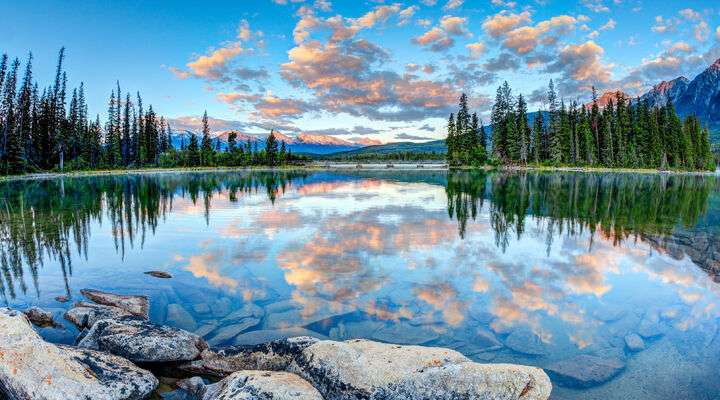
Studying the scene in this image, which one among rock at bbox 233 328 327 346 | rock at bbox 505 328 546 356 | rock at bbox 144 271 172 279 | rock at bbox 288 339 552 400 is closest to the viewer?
rock at bbox 288 339 552 400

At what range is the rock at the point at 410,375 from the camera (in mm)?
5941

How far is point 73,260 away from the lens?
1484 cm

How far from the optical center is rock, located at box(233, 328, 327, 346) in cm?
857

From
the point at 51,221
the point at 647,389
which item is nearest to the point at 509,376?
the point at 647,389

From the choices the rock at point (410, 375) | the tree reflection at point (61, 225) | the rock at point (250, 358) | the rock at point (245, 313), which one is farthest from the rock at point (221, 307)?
the tree reflection at point (61, 225)

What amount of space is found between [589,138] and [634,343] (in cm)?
10379

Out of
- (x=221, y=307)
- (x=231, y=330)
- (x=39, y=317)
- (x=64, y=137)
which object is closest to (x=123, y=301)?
(x=39, y=317)

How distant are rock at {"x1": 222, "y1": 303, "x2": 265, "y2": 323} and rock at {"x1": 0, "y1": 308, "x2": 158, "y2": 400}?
276 cm

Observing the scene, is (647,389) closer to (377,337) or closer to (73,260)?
(377,337)

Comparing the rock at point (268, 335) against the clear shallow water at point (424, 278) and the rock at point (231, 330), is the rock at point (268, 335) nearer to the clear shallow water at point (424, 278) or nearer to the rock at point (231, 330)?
the clear shallow water at point (424, 278)

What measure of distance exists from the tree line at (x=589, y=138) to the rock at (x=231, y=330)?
96383mm

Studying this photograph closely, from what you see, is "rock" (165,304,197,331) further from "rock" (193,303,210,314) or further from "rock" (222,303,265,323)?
"rock" (222,303,265,323)

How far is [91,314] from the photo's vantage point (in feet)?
30.5

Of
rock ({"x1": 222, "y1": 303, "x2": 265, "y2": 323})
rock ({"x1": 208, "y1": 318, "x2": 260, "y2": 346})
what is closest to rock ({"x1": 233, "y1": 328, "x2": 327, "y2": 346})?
rock ({"x1": 208, "y1": 318, "x2": 260, "y2": 346})
